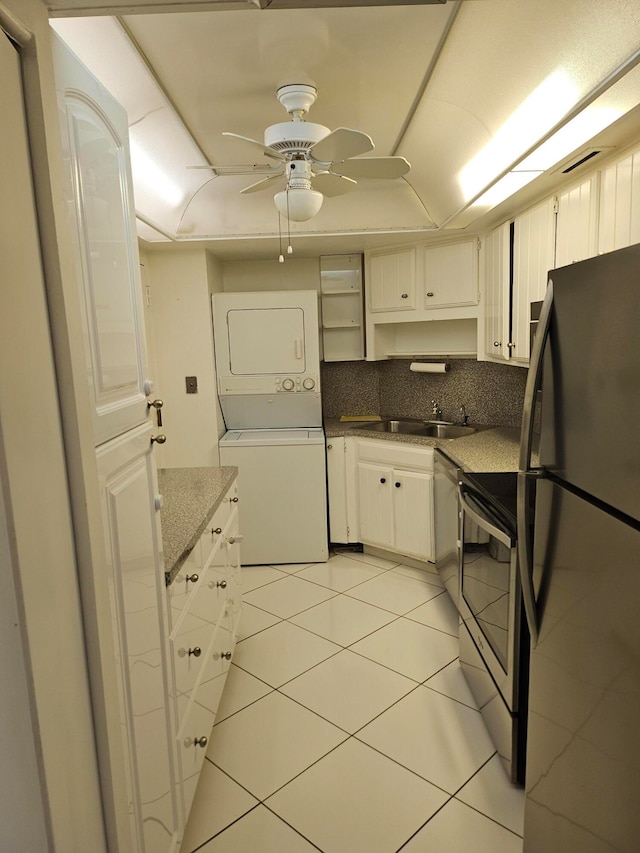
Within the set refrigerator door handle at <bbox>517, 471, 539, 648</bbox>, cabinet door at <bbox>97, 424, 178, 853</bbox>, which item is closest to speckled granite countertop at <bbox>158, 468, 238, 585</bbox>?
cabinet door at <bbox>97, 424, 178, 853</bbox>

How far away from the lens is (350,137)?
1.63 metres

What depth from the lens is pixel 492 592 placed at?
1.96 meters

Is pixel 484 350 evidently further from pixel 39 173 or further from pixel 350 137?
pixel 39 173

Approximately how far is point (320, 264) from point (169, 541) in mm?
2766

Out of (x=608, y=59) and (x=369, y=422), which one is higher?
(x=608, y=59)

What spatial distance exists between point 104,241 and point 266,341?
2.49m

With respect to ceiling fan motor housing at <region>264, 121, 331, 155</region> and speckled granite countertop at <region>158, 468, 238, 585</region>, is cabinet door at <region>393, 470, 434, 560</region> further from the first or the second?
ceiling fan motor housing at <region>264, 121, 331, 155</region>

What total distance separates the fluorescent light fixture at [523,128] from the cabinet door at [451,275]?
799mm

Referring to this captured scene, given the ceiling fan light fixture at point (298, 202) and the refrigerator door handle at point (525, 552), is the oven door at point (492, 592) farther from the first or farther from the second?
the ceiling fan light fixture at point (298, 202)

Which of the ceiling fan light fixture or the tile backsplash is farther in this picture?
the tile backsplash

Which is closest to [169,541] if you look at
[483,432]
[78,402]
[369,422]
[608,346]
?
[78,402]

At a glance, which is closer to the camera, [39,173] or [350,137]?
[39,173]

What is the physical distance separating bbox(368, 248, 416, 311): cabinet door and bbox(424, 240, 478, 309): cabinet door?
108 mm

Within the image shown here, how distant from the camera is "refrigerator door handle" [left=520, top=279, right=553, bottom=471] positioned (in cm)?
114
